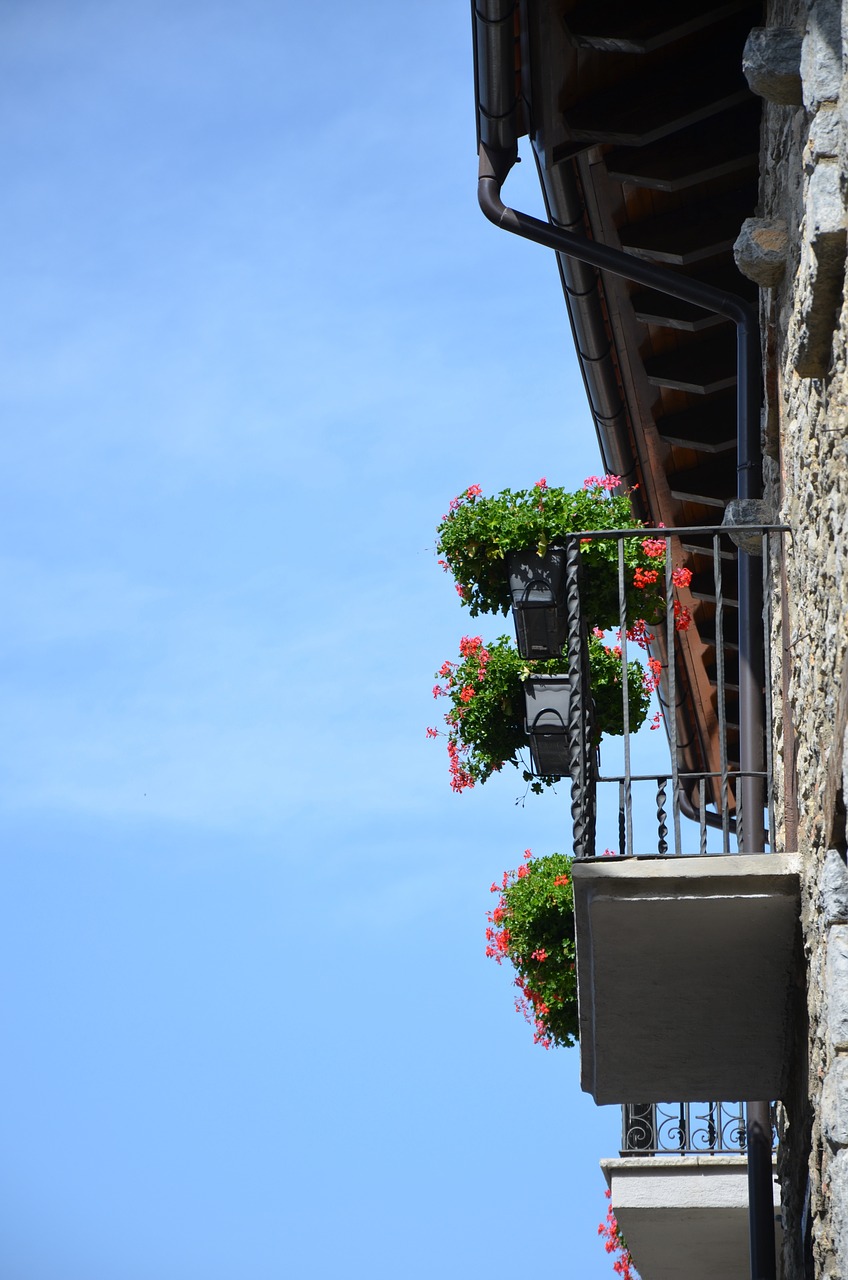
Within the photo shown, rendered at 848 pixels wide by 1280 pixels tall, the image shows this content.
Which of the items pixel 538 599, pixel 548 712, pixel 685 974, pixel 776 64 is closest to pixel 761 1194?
pixel 685 974

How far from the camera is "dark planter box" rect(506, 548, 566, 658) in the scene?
778 cm

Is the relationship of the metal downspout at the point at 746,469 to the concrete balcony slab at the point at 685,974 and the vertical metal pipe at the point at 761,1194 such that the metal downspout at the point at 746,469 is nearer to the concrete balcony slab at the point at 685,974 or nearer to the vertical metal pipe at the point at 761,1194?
the vertical metal pipe at the point at 761,1194

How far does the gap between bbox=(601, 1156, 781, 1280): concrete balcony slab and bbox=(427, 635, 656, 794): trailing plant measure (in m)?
2.16

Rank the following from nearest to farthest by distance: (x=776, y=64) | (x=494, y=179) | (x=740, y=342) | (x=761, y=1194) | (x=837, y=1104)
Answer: (x=837, y=1104) → (x=776, y=64) → (x=761, y=1194) → (x=740, y=342) → (x=494, y=179)

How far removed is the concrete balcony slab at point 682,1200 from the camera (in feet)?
25.5

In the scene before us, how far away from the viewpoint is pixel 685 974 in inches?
205

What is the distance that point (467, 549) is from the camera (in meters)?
7.96

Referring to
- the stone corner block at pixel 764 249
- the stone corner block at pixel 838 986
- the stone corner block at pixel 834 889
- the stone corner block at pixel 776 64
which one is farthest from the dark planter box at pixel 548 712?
the stone corner block at pixel 838 986

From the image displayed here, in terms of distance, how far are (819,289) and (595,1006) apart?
2478mm

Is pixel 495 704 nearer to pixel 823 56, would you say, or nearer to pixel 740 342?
pixel 740 342

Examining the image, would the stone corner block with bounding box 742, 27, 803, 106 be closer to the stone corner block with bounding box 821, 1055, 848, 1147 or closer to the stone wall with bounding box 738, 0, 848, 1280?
the stone wall with bounding box 738, 0, 848, 1280

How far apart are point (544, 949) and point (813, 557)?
4.90 meters

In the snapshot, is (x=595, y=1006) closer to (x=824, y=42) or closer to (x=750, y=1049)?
(x=750, y=1049)

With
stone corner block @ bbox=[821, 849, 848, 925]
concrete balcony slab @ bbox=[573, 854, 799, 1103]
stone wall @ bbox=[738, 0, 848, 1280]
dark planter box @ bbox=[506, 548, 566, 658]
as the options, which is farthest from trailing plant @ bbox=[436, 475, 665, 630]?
stone corner block @ bbox=[821, 849, 848, 925]
